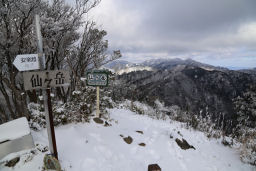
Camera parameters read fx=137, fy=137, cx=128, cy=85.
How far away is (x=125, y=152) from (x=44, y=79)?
2.59m

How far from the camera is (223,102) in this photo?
238 ft

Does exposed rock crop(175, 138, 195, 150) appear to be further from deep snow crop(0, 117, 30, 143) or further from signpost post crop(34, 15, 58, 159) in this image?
deep snow crop(0, 117, 30, 143)

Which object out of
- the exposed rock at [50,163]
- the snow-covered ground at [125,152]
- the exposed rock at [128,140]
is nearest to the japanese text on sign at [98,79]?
the snow-covered ground at [125,152]

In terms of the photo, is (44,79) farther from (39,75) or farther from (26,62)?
(26,62)

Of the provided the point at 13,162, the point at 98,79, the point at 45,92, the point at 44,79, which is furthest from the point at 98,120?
the point at 44,79

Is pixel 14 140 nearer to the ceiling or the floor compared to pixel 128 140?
nearer to the ceiling

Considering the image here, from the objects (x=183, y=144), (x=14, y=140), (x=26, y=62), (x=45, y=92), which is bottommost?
(x=183, y=144)

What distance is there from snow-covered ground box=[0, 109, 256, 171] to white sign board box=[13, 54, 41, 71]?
1.86m

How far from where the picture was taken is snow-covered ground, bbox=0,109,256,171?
2.94 metres

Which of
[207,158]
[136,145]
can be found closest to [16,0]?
[136,145]

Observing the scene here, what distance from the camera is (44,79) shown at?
2326 mm

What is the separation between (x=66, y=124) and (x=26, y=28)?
4.58 metres

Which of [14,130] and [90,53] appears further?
[90,53]

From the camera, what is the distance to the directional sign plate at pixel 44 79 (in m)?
2.19
